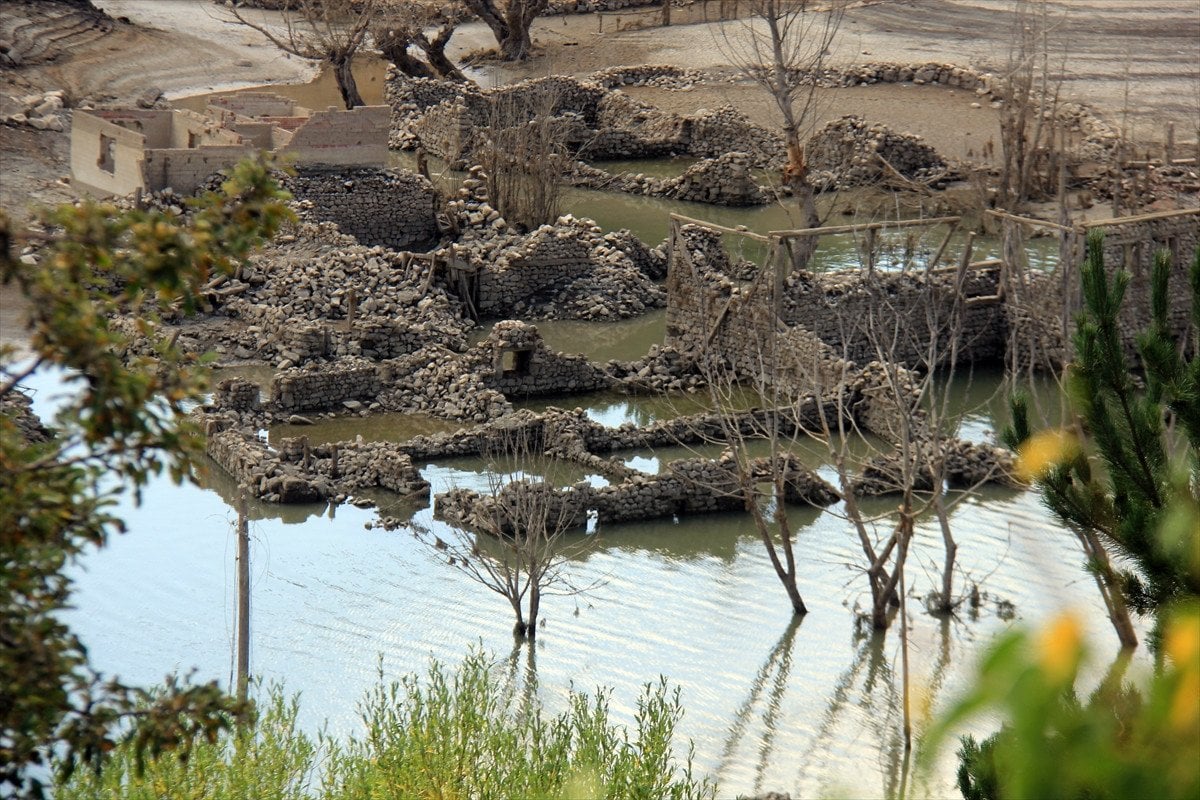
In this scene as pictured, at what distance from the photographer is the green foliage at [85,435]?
4.89m

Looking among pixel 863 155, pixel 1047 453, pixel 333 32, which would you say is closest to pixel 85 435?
pixel 1047 453

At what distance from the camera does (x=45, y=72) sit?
128 ft

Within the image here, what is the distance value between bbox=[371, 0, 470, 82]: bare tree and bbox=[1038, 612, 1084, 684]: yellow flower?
131 feet

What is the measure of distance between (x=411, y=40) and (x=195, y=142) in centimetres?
1535

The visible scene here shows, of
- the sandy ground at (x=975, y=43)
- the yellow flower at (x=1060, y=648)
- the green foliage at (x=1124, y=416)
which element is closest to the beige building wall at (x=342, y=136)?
the sandy ground at (x=975, y=43)

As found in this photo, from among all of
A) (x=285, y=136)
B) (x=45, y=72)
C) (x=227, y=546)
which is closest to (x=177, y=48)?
(x=45, y=72)

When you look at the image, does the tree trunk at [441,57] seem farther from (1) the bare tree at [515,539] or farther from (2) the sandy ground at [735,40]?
(1) the bare tree at [515,539]

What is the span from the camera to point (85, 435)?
16.4 ft

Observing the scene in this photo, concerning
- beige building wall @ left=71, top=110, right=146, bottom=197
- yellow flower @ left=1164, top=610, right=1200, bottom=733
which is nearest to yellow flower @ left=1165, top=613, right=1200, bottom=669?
yellow flower @ left=1164, top=610, right=1200, bottom=733

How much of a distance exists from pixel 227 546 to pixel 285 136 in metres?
13.4

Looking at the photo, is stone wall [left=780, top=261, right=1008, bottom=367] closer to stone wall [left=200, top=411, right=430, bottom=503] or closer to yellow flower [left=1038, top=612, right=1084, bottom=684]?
stone wall [left=200, top=411, right=430, bottom=503]

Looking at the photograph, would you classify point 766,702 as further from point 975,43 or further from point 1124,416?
point 975,43

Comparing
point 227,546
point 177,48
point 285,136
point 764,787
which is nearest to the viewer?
point 764,787

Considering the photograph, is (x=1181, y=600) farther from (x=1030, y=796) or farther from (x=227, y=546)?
(x=227, y=546)
